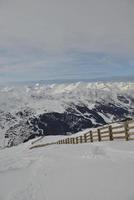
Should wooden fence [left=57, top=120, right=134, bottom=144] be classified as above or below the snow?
above

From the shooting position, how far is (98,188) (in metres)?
10.1

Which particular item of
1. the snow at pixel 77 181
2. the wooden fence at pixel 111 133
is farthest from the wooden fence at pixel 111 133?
the snow at pixel 77 181

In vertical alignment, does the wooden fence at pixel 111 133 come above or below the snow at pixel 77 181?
above

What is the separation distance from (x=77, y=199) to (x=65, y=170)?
3.85m

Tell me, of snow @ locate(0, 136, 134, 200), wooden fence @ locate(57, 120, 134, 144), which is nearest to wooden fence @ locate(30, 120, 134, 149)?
wooden fence @ locate(57, 120, 134, 144)

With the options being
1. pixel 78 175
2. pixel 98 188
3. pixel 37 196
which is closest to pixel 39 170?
pixel 78 175

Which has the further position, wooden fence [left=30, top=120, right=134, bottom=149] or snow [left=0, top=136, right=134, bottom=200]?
wooden fence [left=30, top=120, right=134, bottom=149]

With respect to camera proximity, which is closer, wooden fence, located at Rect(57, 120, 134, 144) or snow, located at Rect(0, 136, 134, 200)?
snow, located at Rect(0, 136, 134, 200)

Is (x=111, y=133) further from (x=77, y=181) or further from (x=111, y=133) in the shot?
(x=77, y=181)

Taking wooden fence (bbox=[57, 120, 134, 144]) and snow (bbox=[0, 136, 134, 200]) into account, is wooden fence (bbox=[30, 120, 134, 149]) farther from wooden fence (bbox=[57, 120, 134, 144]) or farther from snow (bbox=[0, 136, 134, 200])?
snow (bbox=[0, 136, 134, 200])

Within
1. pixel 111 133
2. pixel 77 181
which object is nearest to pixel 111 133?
pixel 111 133

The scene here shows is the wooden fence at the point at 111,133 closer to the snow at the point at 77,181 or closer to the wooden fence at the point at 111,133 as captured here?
the wooden fence at the point at 111,133

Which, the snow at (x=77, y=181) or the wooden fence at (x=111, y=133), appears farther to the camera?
the wooden fence at (x=111, y=133)

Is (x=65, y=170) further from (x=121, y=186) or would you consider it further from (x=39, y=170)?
(x=121, y=186)
